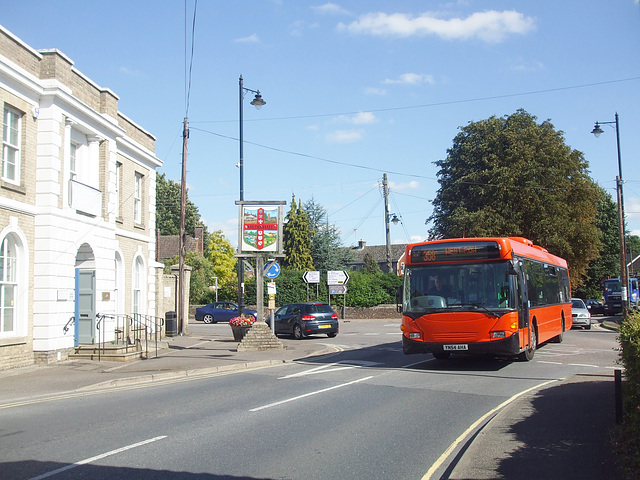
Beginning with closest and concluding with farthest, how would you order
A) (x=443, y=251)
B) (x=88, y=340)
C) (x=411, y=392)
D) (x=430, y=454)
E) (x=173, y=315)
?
(x=430, y=454) → (x=411, y=392) → (x=443, y=251) → (x=88, y=340) → (x=173, y=315)

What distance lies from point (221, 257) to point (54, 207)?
171 ft

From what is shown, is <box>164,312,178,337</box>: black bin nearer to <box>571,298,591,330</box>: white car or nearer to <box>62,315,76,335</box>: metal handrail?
<box>62,315,76,335</box>: metal handrail

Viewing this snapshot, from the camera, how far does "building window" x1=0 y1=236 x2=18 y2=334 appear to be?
1509 centimetres

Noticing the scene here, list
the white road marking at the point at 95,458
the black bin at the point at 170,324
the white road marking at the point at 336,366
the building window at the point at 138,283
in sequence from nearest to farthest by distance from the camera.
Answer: the white road marking at the point at 95,458, the white road marking at the point at 336,366, the building window at the point at 138,283, the black bin at the point at 170,324

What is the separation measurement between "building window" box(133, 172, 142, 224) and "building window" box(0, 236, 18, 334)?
7366 millimetres

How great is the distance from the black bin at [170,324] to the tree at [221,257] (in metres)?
38.0

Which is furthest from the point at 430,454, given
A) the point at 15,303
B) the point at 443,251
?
the point at 15,303

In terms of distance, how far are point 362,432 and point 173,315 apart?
21.2m

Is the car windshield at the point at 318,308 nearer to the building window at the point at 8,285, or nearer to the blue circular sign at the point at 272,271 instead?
the blue circular sign at the point at 272,271

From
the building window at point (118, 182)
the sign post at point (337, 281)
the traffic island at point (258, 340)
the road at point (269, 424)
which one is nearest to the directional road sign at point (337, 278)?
the sign post at point (337, 281)

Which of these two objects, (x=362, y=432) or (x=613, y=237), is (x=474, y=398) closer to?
(x=362, y=432)

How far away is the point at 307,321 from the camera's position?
26891 millimetres

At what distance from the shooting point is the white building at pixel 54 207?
15383 mm

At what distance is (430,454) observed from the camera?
6.88 metres
